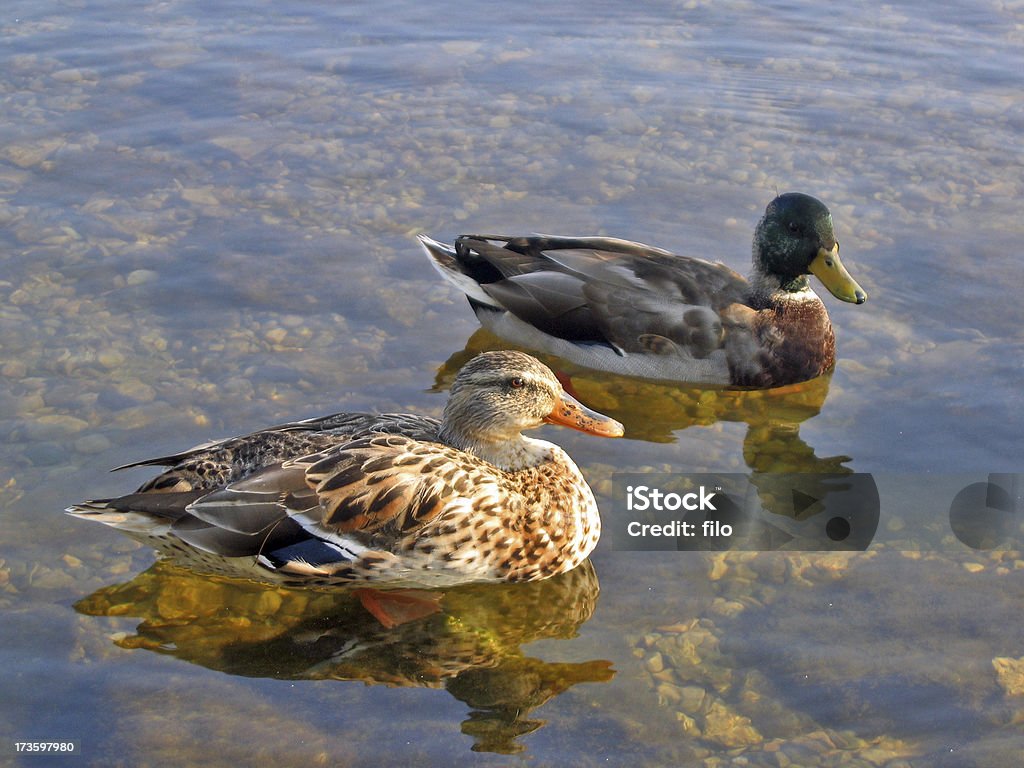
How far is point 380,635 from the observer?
5.45 meters

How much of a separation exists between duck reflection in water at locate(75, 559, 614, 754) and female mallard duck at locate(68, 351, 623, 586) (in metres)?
0.16

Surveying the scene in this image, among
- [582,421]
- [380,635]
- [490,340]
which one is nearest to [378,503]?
[380,635]

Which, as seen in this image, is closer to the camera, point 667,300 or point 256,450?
point 256,450

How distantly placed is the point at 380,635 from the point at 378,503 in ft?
1.87

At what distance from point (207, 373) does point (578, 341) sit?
220cm

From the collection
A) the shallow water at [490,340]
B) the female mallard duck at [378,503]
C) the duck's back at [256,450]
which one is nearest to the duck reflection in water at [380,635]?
the shallow water at [490,340]

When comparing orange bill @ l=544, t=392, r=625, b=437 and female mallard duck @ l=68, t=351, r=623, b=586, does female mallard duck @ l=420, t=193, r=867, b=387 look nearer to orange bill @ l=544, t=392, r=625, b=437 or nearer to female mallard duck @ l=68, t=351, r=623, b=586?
orange bill @ l=544, t=392, r=625, b=437

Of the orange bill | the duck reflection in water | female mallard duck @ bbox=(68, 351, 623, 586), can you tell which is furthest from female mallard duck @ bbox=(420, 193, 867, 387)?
the duck reflection in water

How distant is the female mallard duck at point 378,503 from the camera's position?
532cm

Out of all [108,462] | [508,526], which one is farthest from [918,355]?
[108,462]

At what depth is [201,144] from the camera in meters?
9.84

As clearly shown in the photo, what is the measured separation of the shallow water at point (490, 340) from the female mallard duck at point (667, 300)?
0.19 m

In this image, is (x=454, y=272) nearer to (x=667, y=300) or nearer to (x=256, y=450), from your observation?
(x=667, y=300)

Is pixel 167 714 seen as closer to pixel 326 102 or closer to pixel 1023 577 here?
pixel 1023 577
